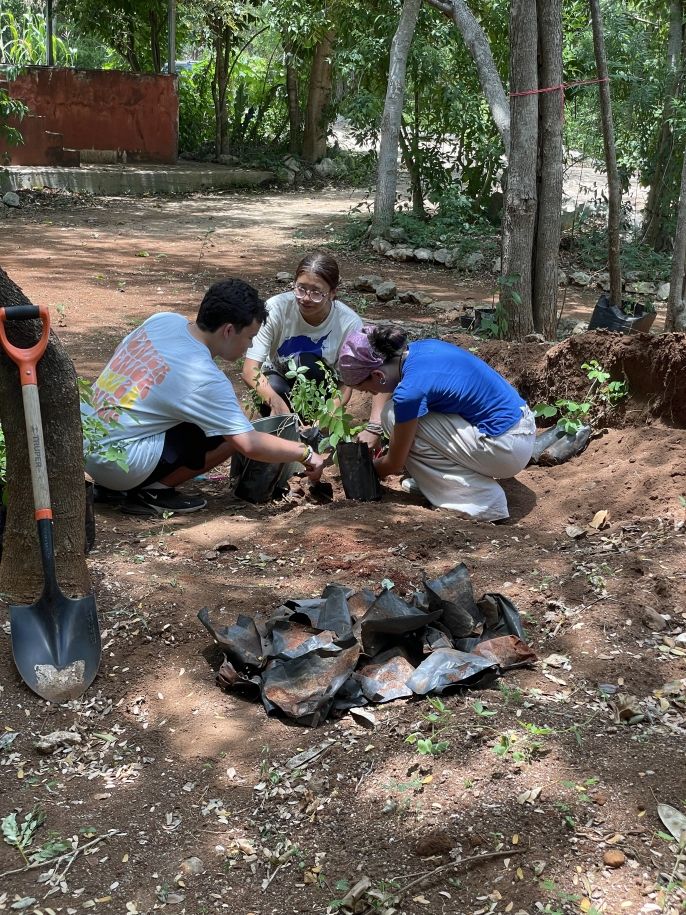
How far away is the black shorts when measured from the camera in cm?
452

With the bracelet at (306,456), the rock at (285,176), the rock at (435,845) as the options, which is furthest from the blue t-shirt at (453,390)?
the rock at (285,176)

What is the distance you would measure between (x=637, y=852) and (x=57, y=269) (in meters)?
8.74

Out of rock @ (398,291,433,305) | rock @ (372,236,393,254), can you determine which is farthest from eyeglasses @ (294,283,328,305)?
rock @ (372,236,393,254)

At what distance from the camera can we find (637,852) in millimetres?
2293

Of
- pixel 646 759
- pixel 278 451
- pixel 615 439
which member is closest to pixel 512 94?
pixel 615 439

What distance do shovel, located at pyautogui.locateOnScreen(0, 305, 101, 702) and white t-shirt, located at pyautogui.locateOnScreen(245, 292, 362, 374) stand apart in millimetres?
2335

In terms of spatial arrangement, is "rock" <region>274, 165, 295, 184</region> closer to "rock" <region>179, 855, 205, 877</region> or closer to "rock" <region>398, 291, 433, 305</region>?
"rock" <region>398, 291, 433, 305</region>

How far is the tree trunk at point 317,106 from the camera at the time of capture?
18250 millimetres

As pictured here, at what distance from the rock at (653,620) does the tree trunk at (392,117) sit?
8858 millimetres

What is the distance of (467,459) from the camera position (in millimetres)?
4754

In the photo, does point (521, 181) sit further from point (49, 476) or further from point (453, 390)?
point (49, 476)

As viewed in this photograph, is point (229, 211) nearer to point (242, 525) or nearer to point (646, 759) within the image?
point (242, 525)

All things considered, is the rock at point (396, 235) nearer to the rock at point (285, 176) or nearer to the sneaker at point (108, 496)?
the rock at point (285, 176)

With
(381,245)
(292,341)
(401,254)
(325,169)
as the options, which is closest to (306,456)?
(292,341)
